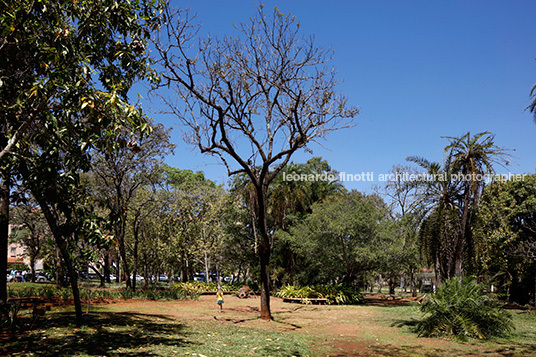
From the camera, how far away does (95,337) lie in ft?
31.2

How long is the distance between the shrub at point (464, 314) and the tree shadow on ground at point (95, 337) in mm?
7561

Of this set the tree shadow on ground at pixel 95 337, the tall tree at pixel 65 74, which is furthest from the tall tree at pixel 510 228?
the tall tree at pixel 65 74

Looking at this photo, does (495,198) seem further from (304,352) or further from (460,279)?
(304,352)

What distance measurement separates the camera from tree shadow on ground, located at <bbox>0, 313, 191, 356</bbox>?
8019 millimetres

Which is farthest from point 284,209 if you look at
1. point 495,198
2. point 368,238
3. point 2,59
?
point 2,59

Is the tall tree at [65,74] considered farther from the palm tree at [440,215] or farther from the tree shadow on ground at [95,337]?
the palm tree at [440,215]

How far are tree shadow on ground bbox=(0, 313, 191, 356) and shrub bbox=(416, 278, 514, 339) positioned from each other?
7561mm

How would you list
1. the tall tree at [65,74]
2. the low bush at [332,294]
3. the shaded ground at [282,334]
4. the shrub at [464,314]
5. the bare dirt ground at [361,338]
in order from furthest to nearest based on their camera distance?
1. the low bush at [332,294]
2. the shrub at [464,314]
3. the bare dirt ground at [361,338]
4. the shaded ground at [282,334]
5. the tall tree at [65,74]

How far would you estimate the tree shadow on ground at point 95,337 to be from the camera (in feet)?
26.3

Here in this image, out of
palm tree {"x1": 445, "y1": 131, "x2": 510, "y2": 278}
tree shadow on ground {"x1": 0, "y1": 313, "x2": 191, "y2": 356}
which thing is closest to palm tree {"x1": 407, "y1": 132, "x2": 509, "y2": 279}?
palm tree {"x1": 445, "y1": 131, "x2": 510, "y2": 278}

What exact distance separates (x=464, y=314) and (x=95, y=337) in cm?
1040

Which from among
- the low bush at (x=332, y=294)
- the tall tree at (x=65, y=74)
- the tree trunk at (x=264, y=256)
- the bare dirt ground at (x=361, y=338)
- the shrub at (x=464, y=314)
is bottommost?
the low bush at (x=332, y=294)

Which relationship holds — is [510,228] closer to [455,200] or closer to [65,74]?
[455,200]

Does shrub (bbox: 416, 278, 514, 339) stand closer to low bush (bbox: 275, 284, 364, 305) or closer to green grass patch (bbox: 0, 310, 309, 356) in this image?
green grass patch (bbox: 0, 310, 309, 356)
